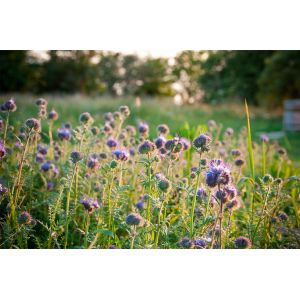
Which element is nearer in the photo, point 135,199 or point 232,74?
point 135,199

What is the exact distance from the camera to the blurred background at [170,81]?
11.8ft

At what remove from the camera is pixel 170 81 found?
14.2ft

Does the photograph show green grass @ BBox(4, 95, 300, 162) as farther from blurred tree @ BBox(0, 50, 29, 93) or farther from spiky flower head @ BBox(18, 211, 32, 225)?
spiky flower head @ BBox(18, 211, 32, 225)

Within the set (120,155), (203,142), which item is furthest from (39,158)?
(203,142)

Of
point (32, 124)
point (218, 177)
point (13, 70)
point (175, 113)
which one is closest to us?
point (218, 177)

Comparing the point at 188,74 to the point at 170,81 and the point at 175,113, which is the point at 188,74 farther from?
the point at 175,113

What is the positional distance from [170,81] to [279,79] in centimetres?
100

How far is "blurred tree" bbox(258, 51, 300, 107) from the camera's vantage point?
360 centimetres

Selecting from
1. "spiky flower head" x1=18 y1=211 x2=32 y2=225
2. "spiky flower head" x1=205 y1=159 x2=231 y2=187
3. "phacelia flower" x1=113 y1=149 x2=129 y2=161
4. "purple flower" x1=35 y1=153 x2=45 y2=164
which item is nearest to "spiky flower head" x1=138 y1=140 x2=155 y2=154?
"phacelia flower" x1=113 y1=149 x2=129 y2=161

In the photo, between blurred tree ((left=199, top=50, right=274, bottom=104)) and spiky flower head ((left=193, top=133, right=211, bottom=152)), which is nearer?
spiky flower head ((left=193, top=133, right=211, bottom=152))
